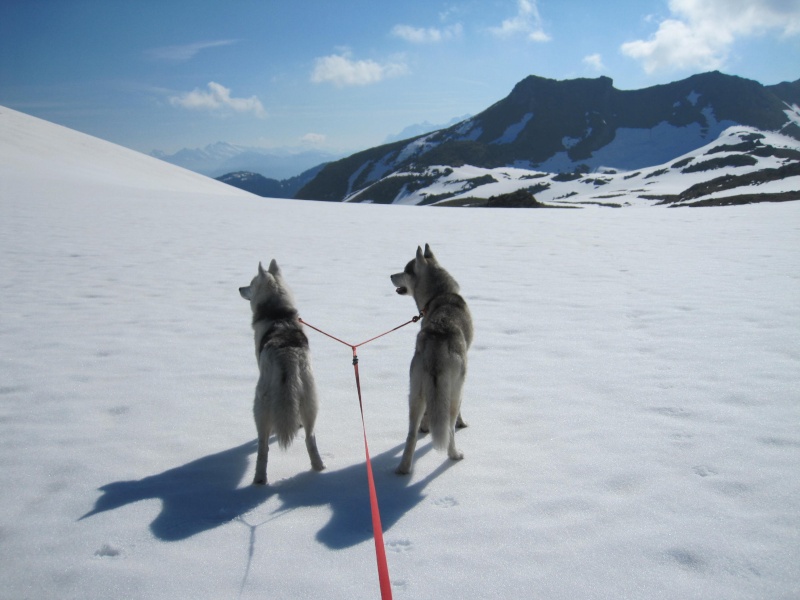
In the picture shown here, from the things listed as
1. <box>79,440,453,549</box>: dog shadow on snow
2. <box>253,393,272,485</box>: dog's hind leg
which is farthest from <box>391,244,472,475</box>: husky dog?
<box>253,393,272,485</box>: dog's hind leg

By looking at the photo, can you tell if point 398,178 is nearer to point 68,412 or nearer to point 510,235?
point 510,235

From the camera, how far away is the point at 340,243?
Answer: 1827 cm

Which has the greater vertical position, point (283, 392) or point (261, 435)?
point (283, 392)

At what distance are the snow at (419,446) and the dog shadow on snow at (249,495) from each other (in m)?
0.02

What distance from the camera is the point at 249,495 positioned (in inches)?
164

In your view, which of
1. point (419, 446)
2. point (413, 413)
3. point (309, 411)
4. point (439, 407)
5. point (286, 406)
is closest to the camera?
point (286, 406)

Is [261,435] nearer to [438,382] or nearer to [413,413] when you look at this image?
[413,413]

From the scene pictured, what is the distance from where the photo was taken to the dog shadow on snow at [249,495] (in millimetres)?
3729

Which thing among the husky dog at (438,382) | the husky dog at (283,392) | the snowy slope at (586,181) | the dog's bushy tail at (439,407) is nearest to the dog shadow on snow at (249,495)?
the husky dog at (283,392)

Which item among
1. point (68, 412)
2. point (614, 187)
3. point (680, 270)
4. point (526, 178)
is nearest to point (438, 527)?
point (68, 412)

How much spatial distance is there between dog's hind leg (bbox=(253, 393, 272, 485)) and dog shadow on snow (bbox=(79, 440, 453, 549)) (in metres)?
0.11

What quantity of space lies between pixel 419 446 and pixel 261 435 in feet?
5.64

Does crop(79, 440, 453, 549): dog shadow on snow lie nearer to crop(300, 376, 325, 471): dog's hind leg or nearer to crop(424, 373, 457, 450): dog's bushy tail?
crop(300, 376, 325, 471): dog's hind leg

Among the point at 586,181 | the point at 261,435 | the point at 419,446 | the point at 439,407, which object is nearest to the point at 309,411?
the point at 261,435
